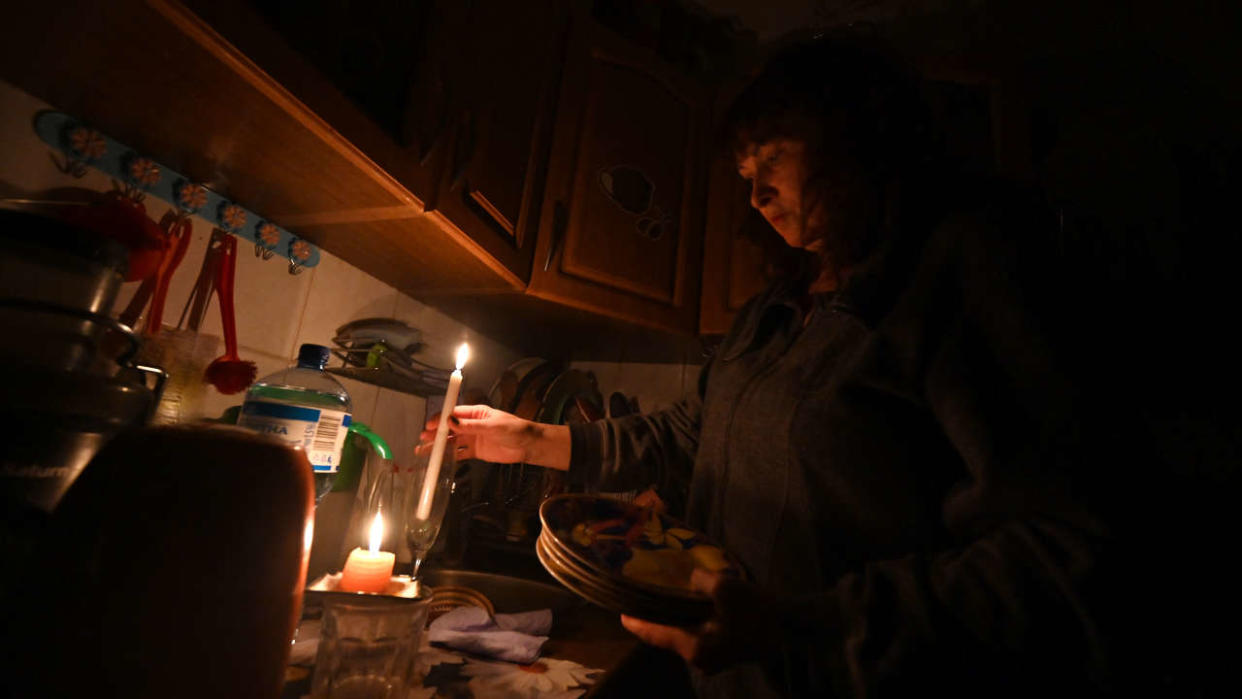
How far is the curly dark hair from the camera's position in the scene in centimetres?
76

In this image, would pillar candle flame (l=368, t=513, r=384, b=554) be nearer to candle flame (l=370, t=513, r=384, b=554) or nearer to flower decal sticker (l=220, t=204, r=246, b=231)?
candle flame (l=370, t=513, r=384, b=554)

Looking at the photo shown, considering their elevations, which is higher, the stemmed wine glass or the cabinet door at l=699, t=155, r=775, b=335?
the cabinet door at l=699, t=155, r=775, b=335

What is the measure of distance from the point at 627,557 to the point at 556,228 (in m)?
0.74

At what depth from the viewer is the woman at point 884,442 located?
0.44 metres

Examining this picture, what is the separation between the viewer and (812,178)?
0.80 meters

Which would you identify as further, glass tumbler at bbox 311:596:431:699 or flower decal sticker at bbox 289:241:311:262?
flower decal sticker at bbox 289:241:311:262

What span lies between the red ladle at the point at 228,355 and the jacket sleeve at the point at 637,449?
54 centimetres

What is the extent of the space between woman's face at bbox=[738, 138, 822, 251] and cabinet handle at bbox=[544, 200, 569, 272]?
0.41 metres

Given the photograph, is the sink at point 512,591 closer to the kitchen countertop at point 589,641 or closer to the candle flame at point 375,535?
the kitchen countertop at point 589,641

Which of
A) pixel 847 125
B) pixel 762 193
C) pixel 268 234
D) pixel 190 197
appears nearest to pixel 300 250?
pixel 268 234

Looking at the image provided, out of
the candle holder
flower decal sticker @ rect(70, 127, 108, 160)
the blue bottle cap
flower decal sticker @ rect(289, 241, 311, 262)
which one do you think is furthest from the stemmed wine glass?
flower decal sticker @ rect(70, 127, 108, 160)

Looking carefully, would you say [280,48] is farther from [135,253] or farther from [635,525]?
[635,525]

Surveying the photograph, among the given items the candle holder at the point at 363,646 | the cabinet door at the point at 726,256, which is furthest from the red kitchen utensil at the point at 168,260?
the cabinet door at the point at 726,256

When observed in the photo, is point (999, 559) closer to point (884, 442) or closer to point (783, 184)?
point (884, 442)
